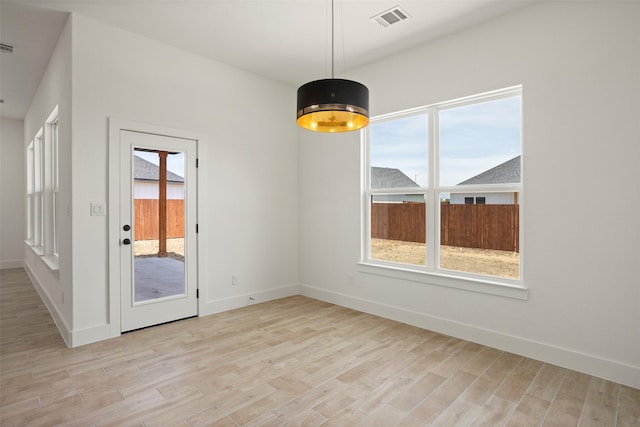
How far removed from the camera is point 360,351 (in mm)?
3205

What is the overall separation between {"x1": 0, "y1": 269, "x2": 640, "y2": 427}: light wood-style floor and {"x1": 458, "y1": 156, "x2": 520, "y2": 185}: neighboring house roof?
1.61 metres

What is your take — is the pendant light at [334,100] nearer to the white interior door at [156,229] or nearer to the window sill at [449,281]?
the window sill at [449,281]

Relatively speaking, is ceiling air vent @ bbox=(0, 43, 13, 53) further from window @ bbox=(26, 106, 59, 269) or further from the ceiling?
window @ bbox=(26, 106, 59, 269)

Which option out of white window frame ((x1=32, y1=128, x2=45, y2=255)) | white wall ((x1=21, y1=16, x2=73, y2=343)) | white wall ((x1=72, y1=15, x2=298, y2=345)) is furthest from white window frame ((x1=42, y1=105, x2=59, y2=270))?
white wall ((x1=72, y1=15, x2=298, y2=345))

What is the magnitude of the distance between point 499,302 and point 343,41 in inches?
123

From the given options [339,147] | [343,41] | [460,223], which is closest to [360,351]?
[460,223]

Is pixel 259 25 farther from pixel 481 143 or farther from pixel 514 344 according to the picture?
pixel 514 344

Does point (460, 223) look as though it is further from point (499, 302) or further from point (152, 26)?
point (152, 26)

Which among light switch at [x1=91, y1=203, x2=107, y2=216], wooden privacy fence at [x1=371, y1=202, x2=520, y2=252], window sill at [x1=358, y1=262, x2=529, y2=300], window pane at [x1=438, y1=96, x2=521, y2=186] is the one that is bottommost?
window sill at [x1=358, y1=262, x2=529, y2=300]

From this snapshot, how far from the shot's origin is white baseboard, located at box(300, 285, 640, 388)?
2.62m

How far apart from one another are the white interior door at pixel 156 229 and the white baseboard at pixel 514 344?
6.96ft

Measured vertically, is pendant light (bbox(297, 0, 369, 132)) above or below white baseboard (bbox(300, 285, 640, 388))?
above

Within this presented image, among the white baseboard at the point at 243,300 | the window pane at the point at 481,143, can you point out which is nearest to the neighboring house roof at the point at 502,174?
the window pane at the point at 481,143

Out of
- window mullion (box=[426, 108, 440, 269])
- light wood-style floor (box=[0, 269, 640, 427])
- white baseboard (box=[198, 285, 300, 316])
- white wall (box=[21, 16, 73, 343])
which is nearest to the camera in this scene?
light wood-style floor (box=[0, 269, 640, 427])
